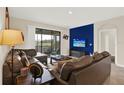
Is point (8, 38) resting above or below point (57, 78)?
above

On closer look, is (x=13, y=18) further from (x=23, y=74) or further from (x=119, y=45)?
(x=119, y=45)

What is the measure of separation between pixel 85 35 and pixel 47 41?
2.87m

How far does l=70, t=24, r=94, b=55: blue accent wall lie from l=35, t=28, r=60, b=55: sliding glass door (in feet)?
3.98

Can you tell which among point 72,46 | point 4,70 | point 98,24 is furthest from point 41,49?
point 4,70

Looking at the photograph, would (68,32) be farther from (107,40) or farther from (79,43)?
(107,40)

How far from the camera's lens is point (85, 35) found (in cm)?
862

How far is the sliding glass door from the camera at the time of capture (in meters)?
8.65

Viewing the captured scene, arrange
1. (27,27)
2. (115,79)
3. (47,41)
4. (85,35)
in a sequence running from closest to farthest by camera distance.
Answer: (115,79) < (27,27) < (85,35) < (47,41)

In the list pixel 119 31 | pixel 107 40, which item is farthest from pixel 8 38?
pixel 107 40

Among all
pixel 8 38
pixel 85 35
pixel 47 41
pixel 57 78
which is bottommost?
pixel 57 78

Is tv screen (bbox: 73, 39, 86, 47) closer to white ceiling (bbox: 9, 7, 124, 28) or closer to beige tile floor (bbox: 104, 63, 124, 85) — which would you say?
white ceiling (bbox: 9, 7, 124, 28)

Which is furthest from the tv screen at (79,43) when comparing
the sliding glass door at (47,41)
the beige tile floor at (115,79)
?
the beige tile floor at (115,79)

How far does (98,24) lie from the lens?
736 centimetres
